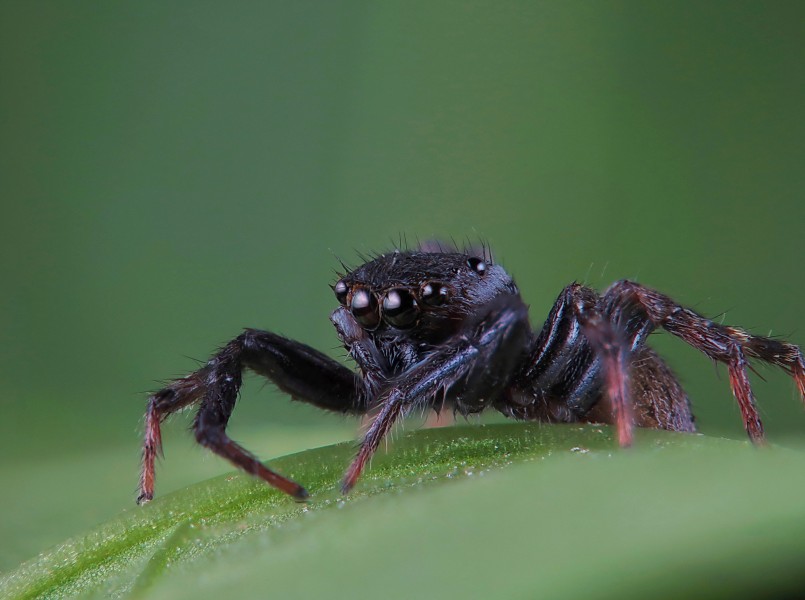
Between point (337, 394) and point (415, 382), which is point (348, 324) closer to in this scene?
point (337, 394)

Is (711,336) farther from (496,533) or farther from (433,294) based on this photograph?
(496,533)

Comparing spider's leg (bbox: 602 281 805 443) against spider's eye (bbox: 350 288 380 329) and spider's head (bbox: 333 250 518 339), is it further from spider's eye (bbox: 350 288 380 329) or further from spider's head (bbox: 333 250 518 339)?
spider's eye (bbox: 350 288 380 329)

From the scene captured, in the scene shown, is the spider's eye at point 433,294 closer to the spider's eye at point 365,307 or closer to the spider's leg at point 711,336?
the spider's eye at point 365,307

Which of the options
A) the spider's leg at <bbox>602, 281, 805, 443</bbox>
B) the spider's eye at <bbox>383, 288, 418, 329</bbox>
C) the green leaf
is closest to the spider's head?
the spider's eye at <bbox>383, 288, 418, 329</bbox>

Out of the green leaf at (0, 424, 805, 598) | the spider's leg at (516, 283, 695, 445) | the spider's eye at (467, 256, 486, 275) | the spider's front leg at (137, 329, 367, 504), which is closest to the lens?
the green leaf at (0, 424, 805, 598)

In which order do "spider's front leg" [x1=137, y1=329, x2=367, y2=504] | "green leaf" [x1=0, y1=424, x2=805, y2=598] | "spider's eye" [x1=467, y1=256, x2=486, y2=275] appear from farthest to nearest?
"spider's eye" [x1=467, y1=256, x2=486, y2=275] → "spider's front leg" [x1=137, y1=329, x2=367, y2=504] → "green leaf" [x1=0, y1=424, x2=805, y2=598]

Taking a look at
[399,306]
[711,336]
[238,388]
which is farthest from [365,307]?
[711,336]
